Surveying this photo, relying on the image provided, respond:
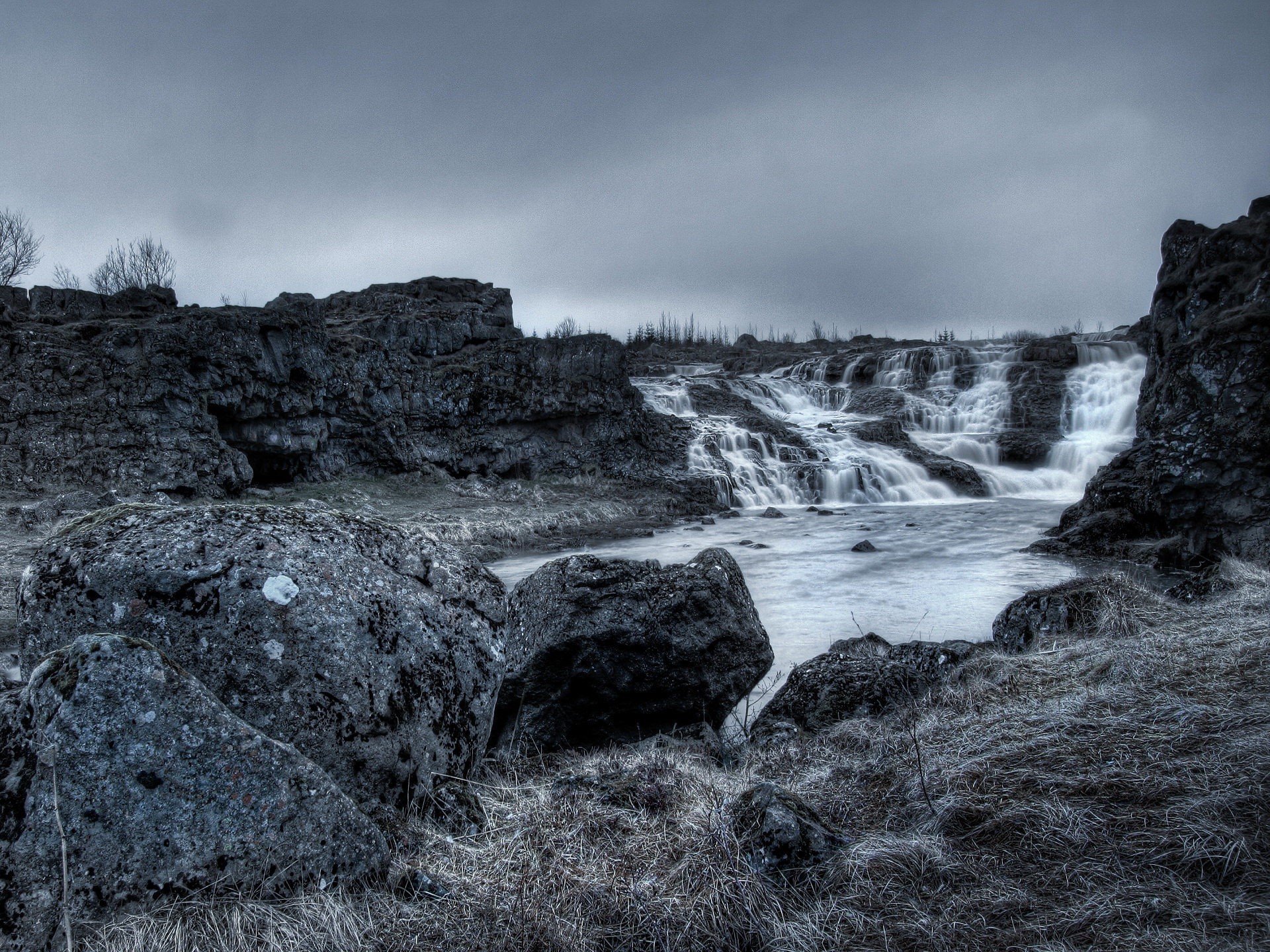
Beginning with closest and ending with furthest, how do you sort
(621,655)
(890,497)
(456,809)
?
(456,809), (621,655), (890,497)

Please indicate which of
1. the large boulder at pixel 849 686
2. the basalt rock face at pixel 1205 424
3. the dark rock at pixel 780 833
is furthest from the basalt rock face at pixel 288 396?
the dark rock at pixel 780 833

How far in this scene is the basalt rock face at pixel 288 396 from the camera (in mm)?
20594

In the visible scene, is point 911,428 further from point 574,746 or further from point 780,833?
point 780,833

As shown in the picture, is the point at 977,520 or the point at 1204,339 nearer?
the point at 1204,339

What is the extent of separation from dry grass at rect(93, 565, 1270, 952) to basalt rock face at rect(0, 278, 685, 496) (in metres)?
22.5

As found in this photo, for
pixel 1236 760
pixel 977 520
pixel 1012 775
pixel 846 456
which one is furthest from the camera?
pixel 846 456

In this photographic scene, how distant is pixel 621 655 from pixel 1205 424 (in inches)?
414

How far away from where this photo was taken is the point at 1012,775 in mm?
3357

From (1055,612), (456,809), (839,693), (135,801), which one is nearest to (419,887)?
(456,809)

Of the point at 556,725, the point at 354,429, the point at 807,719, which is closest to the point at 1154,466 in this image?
the point at 807,719

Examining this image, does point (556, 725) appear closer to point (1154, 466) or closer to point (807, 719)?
point (807, 719)

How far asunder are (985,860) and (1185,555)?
455 inches

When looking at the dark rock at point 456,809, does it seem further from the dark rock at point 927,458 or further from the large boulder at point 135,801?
the dark rock at point 927,458

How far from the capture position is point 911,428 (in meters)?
37.8
